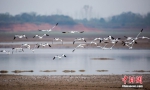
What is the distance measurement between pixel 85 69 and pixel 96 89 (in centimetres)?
942

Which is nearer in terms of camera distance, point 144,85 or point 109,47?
point 144,85

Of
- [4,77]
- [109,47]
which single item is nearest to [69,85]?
[4,77]

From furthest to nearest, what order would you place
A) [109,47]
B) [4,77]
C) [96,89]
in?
[109,47] < [4,77] < [96,89]

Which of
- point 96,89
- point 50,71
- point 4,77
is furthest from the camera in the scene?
point 50,71

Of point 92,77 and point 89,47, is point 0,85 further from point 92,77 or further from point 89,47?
point 89,47

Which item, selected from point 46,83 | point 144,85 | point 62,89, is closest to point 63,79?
point 46,83

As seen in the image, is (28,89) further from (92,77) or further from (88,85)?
(92,77)


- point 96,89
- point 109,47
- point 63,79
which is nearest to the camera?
point 96,89

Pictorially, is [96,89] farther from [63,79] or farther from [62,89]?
[63,79]

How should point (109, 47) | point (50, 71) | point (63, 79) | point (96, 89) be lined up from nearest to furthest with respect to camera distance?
point (96, 89), point (63, 79), point (50, 71), point (109, 47)

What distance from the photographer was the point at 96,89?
17562 mm

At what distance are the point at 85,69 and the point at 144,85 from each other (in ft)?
29.4

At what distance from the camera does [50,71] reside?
2581 centimetres

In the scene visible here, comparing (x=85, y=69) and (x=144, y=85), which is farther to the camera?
(x=85, y=69)
